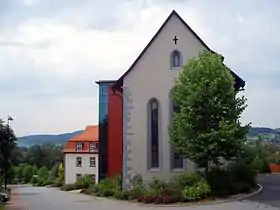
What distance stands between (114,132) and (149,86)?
13.6 m

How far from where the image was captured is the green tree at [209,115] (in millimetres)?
29312

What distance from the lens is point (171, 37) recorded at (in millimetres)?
36562

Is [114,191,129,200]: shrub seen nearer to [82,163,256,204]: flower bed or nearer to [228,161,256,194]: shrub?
[82,163,256,204]: flower bed

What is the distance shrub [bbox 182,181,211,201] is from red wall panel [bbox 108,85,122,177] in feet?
63.6

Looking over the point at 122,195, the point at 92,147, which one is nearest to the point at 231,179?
the point at 122,195

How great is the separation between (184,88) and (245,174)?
6185 mm

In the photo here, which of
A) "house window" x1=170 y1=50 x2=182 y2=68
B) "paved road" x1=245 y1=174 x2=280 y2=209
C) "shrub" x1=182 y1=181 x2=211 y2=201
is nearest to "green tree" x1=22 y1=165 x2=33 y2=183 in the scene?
"house window" x1=170 y1=50 x2=182 y2=68

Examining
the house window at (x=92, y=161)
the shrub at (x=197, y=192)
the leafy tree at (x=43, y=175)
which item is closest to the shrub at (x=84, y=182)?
the house window at (x=92, y=161)

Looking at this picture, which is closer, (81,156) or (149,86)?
(149,86)

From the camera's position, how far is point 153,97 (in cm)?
3662

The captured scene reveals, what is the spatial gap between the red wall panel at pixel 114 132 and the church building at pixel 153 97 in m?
11.4

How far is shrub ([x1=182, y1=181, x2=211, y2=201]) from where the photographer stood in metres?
28.3

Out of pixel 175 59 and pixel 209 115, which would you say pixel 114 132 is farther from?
pixel 209 115

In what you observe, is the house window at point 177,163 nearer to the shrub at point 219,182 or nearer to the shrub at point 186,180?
the shrub at point 186,180
